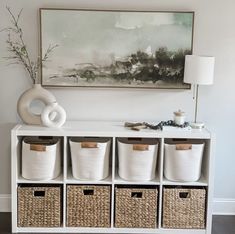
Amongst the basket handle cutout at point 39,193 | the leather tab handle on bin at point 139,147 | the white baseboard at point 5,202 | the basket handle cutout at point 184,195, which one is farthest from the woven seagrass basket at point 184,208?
the white baseboard at point 5,202

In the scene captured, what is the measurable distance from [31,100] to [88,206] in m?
0.94

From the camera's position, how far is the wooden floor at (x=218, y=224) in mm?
3475

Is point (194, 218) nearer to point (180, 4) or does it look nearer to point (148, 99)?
point (148, 99)

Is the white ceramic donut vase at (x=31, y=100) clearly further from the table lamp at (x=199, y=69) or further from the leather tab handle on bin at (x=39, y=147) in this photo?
the table lamp at (x=199, y=69)

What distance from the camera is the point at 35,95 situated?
345cm

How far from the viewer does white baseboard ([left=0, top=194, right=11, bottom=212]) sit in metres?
3.77

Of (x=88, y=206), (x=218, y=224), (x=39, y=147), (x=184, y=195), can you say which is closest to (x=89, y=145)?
(x=39, y=147)

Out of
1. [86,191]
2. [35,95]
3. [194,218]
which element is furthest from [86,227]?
[35,95]

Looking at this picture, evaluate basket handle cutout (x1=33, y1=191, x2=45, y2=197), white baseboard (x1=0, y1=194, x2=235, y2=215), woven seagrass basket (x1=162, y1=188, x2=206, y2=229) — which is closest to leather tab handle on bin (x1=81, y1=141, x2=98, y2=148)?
basket handle cutout (x1=33, y1=191, x2=45, y2=197)

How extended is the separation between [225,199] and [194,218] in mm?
554

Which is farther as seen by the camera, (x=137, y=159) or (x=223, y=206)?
(x=223, y=206)

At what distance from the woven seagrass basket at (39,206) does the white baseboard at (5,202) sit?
17.2 inches

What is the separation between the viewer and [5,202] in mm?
3771

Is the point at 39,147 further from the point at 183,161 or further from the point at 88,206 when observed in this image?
the point at 183,161
